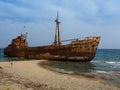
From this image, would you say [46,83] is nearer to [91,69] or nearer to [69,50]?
[91,69]

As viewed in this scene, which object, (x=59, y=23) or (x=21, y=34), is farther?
(x=21, y=34)

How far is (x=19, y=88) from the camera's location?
39.7 feet

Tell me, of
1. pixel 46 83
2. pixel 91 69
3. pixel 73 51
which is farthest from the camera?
pixel 73 51

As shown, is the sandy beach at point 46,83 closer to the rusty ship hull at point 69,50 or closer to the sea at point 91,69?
the sea at point 91,69

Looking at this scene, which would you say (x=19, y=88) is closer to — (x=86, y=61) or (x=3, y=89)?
(x=3, y=89)

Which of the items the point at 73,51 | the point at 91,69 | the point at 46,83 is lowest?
the point at 91,69

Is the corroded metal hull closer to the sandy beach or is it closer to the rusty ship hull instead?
the rusty ship hull

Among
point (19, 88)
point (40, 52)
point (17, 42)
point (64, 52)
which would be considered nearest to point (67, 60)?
point (64, 52)

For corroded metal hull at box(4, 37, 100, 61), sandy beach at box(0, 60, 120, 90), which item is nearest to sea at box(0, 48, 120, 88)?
corroded metal hull at box(4, 37, 100, 61)

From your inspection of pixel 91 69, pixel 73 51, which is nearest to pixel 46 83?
pixel 91 69

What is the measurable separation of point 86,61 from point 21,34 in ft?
66.3

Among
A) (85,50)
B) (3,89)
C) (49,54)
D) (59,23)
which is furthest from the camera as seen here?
(59,23)

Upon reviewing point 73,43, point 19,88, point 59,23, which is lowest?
point 19,88

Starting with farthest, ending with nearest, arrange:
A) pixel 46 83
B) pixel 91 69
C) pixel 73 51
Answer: pixel 73 51 → pixel 91 69 → pixel 46 83
